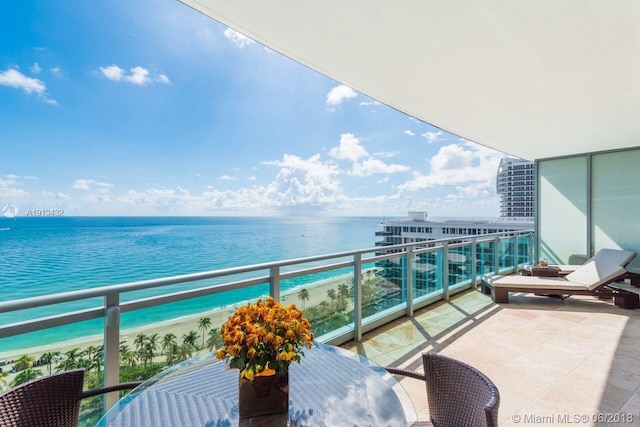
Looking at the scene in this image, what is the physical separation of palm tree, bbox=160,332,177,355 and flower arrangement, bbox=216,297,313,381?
1.15 m

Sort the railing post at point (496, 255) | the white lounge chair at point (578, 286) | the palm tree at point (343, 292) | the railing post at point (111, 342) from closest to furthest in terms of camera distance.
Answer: the railing post at point (111, 342) → the palm tree at point (343, 292) → the white lounge chair at point (578, 286) → the railing post at point (496, 255)

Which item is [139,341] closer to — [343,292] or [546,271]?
[343,292]

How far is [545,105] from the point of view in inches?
164

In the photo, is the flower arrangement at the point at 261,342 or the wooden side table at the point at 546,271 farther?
the wooden side table at the point at 546,271

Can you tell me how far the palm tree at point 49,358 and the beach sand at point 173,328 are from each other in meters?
0.02

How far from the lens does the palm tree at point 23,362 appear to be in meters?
1.66

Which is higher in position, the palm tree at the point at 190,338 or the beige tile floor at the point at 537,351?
the palm tree at the point at 190,338

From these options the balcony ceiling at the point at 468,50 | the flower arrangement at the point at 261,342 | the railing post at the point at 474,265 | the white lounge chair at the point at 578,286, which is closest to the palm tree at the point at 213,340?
the flower arrangement at the point at 261,342

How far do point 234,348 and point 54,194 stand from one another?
4619cm

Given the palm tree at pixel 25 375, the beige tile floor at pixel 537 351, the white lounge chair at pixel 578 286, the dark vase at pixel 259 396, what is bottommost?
the beige tile floor at pixel 537 351

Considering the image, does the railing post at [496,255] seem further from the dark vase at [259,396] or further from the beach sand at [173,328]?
the dark vase at [259,396]

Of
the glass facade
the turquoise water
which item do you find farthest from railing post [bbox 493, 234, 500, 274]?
the turquoise water

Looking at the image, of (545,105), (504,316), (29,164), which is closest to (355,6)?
(545,105)

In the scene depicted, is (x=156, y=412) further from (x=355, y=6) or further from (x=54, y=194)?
(x=54, y=194)
